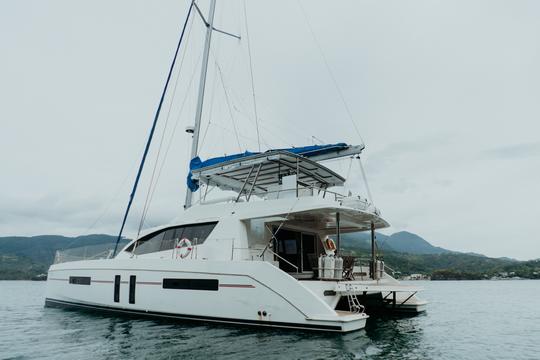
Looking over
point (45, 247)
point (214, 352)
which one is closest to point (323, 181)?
point (214, 352)

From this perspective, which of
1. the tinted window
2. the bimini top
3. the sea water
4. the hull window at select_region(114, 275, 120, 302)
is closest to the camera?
the sea water

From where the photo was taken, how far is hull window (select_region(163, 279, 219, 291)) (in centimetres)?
958

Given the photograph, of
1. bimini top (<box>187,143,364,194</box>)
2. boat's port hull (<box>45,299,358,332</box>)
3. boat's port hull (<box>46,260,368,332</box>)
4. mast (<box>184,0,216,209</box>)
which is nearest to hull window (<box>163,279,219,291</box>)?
boat's port hull (<box>46,260,368,332</box>)

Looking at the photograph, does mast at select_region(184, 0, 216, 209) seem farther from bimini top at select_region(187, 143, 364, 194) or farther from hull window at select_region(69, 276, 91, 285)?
hull window at select_region(69, 276, 91, 285)

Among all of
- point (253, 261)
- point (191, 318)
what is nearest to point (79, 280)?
point (191, 318)

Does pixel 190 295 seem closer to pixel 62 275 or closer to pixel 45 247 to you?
pixel 62 275

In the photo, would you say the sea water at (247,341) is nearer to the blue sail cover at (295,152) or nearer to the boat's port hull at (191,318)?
the boat's port hull at (191,318)

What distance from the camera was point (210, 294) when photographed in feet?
31.5

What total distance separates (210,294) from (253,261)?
1526 millimetres

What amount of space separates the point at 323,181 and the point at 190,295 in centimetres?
553

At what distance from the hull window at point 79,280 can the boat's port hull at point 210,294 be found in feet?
0.12

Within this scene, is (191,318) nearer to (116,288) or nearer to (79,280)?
(116,288)

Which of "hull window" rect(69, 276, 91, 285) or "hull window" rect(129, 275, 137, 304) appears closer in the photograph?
"hull window" rect(129, 275, 137, 304)

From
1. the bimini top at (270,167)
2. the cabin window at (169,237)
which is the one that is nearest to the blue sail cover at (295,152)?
the bimini top at (270,167)
